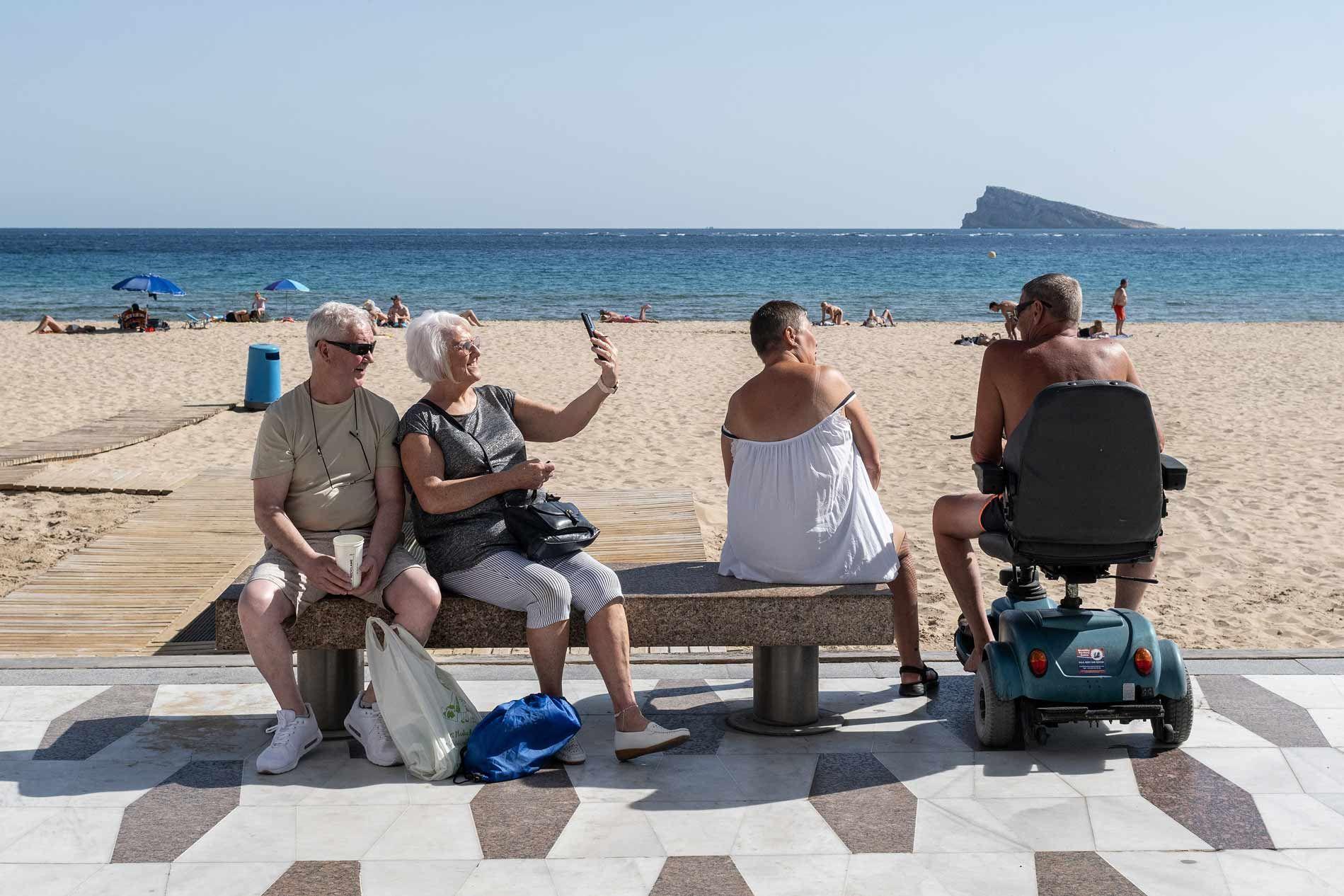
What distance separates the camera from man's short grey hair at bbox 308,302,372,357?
390cm

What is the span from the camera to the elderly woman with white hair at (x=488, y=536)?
3809 mm

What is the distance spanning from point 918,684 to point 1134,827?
114 cm

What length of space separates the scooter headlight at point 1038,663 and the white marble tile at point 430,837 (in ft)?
5.38

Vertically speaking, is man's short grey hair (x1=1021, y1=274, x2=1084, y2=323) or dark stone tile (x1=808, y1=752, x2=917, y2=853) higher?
man's short grey hair (x1=1021, y1=274, x2=1084, y2=323)

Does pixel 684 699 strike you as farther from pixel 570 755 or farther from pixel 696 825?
pixel 696 825

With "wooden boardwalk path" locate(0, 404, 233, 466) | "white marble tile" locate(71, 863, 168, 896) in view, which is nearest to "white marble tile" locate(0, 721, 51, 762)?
"white marble tile" locate(71, 863, 168, 896)

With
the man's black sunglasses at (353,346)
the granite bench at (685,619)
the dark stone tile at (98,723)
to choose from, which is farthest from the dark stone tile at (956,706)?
the dark stone tile at (98,723)

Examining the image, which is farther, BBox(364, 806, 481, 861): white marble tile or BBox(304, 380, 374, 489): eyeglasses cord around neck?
BBox(304, 380, 374, 489): eyeglasses cord around neck

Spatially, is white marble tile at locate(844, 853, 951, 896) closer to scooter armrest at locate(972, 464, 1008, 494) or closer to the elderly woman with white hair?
the elderly woman with white hair

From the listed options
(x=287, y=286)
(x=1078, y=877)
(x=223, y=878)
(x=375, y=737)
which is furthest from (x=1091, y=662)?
(x=287, y=286)

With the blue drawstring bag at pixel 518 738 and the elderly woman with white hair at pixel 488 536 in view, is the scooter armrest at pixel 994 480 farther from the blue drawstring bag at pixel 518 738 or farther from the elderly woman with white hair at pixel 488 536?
the blue drawstring bag at pixel 518 738

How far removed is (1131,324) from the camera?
28500mm

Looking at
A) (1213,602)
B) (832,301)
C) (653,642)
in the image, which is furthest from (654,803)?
(832,301)

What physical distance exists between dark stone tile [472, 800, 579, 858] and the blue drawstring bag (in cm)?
16
